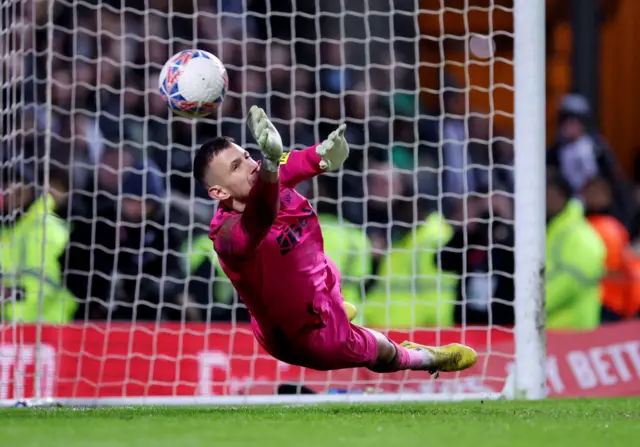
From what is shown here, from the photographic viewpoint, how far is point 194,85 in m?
5.87

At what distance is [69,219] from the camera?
8875mm

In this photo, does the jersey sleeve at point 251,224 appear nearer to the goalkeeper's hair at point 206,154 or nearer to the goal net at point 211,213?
the goalkeeper's hair at point 206,154

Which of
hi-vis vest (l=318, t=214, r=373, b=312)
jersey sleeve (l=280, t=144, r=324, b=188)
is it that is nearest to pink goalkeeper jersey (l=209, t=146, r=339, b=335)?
jersey sleeve (l=280, t=144, r=324, b=188)

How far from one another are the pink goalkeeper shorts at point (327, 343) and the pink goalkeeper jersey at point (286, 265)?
4cm

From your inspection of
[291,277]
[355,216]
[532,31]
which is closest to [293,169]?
[291,277]

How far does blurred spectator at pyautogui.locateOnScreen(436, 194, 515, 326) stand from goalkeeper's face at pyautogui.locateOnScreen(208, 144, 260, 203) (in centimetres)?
344

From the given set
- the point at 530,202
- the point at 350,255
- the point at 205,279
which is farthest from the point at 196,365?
the point at 530,202

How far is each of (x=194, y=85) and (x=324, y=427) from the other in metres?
1.77

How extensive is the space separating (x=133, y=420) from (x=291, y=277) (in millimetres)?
964

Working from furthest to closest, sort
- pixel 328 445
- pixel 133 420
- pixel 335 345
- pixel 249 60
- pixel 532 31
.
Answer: pixel 249 60
pixel 532 31
pixel 335 345
pixel 133 420
pixel 328 445

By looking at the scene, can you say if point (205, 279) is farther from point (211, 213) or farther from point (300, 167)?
point (300, 167)

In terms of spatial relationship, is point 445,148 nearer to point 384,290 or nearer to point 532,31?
point 384,290

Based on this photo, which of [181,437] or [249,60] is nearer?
[181,437]

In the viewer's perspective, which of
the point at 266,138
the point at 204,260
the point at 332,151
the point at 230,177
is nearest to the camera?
the point at 266,138
